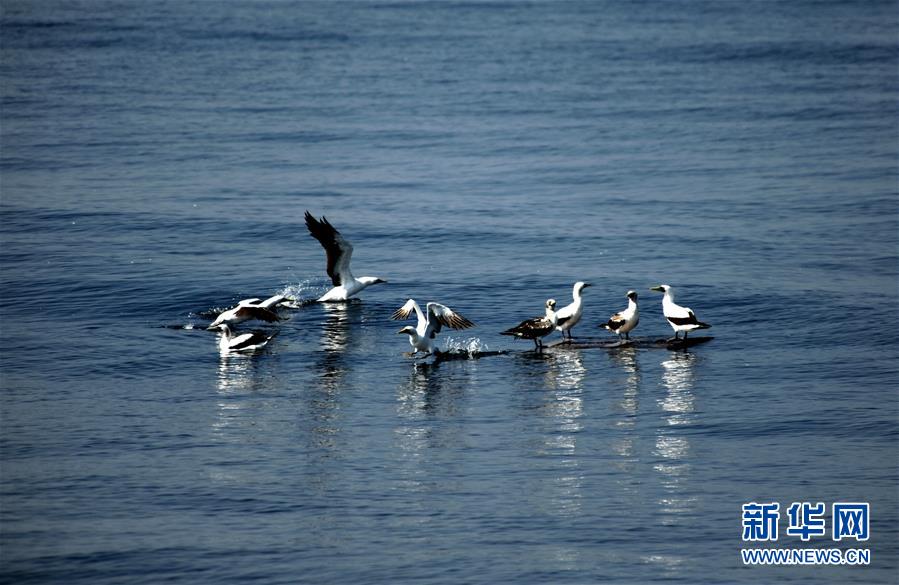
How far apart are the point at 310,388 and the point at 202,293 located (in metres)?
7.01

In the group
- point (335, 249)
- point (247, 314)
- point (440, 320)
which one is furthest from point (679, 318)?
point (247, 314)

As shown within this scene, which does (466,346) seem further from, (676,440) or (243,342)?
(676,440)

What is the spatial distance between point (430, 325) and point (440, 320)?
12.4 inches

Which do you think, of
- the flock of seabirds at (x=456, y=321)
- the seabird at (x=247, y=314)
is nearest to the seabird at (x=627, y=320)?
the flock of seabirds at (x=456, y=321)

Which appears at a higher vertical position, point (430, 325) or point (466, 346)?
point (430, 325)

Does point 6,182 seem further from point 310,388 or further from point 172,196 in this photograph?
point 310,388

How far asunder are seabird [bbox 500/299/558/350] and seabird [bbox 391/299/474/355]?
0.85 meters

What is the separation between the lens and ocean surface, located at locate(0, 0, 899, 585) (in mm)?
16562

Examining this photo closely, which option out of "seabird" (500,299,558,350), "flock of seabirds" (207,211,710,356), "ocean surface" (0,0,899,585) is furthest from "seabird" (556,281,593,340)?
"ocean surface" (0,0,899,585)

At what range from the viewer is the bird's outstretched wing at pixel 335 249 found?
27984mm

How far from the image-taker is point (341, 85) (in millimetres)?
57500

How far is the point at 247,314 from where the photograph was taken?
82.7ft

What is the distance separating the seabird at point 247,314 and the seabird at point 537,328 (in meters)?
4.59

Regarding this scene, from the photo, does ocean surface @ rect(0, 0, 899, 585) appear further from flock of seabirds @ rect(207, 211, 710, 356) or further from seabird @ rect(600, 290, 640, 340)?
seabird @ rect(600, 290, 640, 340)
